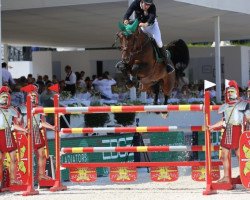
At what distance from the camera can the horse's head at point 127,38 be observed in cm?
1023

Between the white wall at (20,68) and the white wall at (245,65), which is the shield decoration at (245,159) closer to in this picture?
the white wall at (245,65)

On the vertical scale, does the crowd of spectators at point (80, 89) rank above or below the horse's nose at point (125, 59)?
below

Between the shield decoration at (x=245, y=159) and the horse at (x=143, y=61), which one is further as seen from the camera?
the shield decoration at (x=245, y=159)

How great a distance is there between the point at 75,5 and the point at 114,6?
113 centimetres

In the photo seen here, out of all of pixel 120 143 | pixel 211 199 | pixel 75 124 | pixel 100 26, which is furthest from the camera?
pixel 100 26

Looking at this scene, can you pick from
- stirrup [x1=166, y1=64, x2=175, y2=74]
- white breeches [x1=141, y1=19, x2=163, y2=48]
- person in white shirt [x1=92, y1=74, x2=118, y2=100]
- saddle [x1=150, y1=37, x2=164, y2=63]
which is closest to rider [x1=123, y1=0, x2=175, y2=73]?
white breeches [x1=141, y1=19, x2=163, y2=48]

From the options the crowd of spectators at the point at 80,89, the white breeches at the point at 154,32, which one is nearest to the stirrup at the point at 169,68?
the white breeches at the point at 154,32

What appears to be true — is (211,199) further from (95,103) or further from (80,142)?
(95,103)

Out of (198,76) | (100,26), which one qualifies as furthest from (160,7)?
(198,76)

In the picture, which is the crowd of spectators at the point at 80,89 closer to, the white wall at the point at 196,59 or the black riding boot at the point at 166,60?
the black riding boot at the point at 166,60

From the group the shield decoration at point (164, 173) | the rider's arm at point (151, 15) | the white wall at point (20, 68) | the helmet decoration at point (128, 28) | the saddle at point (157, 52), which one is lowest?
the shield decoration at point (164, 173)

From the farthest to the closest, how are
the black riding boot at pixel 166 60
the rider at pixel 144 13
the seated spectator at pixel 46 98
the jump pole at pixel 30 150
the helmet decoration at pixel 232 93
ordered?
1. the seated spectator at pixel 46 98
2. the helmet decoration at pixel 232 93
3. the jump pole at pixel 30 150
4. the black riding boot at pixel 166 60
5. the rider at pixel 144 13

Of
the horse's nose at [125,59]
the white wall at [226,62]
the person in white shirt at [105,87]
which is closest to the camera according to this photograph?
the horse's nose at [125,59]

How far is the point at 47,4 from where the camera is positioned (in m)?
19.7
